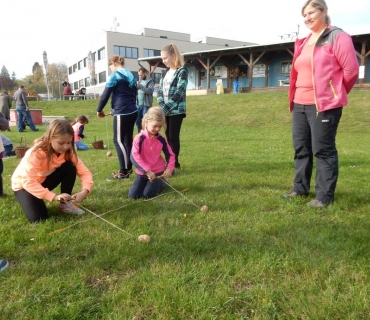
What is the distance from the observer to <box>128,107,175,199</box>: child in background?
3621mm

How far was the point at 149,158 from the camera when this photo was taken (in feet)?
12.7

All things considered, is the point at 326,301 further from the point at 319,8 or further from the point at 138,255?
the point at 319,8

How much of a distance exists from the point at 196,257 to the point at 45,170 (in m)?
1.76

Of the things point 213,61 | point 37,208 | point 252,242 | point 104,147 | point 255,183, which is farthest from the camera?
point 213,61

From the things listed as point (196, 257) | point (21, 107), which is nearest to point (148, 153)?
point (196, 257)

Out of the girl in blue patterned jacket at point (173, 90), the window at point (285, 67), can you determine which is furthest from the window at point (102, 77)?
the girl in blue patterned jacket at point (173, 90)

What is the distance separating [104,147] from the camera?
7.62 meters

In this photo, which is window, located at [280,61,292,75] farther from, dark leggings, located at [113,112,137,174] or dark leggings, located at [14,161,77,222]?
dark leggings, located at [14,161,77,222]

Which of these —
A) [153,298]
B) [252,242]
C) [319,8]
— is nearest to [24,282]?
[153,298]

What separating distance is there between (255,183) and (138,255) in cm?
232

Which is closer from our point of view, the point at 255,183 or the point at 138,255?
the point at 138,255

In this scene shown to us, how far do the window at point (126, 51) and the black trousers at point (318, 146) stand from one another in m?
38.3

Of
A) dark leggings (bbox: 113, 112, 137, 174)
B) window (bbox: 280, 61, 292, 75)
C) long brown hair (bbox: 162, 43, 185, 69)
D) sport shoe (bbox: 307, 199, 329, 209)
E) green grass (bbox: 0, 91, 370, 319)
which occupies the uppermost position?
window (bbox: 280, 61, 292, 75)

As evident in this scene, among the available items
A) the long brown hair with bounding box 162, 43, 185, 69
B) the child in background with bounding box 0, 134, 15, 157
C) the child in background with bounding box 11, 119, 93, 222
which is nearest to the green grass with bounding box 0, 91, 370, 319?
the child in background with bounding box 11, 119, 93, 222
